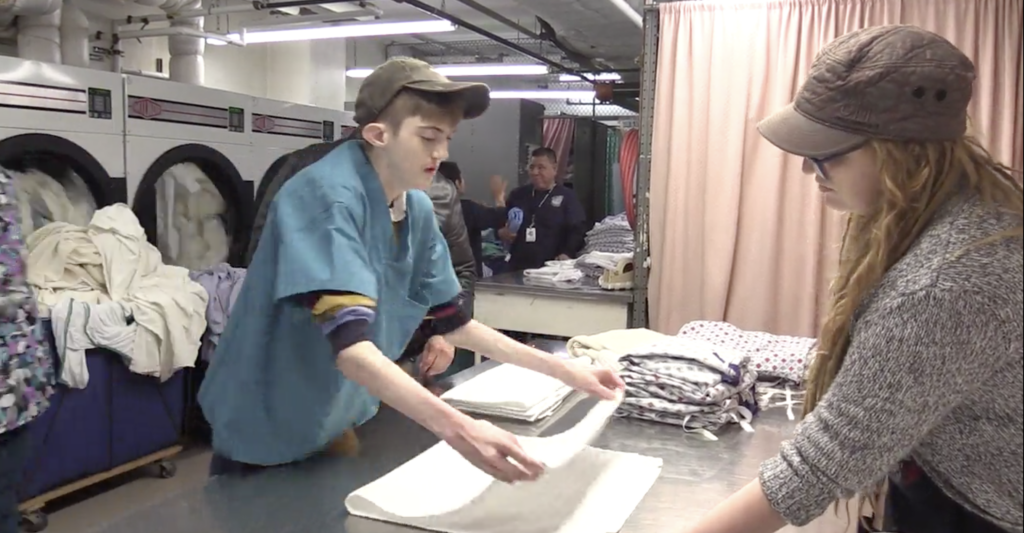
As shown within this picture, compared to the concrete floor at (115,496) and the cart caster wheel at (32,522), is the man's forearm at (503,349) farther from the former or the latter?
the cart caster wheel at (32,522)

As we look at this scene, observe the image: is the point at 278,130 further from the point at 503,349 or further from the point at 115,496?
the point at 503,349

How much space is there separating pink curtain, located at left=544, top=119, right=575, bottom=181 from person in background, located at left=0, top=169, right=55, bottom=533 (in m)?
5.91

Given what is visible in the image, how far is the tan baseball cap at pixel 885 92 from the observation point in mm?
874

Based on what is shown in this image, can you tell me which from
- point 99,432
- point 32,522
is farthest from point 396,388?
point 99,432

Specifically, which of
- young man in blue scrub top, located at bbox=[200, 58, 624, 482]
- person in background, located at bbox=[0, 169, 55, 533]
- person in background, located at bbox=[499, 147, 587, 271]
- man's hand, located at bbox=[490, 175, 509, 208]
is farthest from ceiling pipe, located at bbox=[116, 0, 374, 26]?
young man in blue scrub top, located at bbox=[200, 58, 624, 482]

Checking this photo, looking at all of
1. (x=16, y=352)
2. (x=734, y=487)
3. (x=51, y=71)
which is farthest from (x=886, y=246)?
(x=51, y=71)

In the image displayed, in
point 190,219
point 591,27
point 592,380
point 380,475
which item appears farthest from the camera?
point 591,27

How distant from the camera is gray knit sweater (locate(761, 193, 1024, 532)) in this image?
0.77 metres

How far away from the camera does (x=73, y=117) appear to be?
3.75 m

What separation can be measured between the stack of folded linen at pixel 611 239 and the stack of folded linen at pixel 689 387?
2.81m

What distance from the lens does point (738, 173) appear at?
3.52 metres

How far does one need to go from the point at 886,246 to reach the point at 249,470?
3.85 feet

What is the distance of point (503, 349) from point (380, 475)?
1.16 feet

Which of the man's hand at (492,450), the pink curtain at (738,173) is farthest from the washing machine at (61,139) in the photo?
the man's hand at (492,450)
